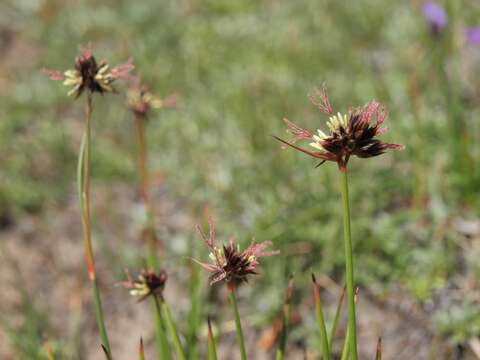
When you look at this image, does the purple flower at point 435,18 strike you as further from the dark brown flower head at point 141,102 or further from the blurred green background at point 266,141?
the dark brown flower head at point 141,102

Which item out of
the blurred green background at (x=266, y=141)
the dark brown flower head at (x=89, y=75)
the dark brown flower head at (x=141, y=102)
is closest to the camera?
the dark brown flower head at (x=89, y=75)

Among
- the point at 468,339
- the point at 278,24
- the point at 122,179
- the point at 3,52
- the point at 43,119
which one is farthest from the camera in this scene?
the point at 3,52

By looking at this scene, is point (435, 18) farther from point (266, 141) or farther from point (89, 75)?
point (89, 75)

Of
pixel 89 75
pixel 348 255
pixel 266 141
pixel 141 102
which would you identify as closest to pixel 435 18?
pixel 266 141

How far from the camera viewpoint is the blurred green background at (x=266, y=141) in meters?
2.64

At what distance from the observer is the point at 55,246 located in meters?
3.31

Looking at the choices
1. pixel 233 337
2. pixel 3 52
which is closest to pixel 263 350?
pixel 233 337

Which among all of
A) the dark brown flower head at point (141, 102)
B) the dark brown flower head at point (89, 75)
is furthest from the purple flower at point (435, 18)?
the dark brown flower head at point (89, 75)

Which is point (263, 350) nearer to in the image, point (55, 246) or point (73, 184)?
point (55, 246)

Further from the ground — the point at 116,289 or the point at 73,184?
the point at 73,184

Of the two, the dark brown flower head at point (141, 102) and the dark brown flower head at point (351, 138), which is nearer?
the dark brown flower head at point (351, 138)

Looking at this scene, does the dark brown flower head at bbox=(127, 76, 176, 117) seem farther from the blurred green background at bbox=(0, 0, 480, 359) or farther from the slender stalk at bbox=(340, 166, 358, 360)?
the blurred green background at bbox=(0, 0, 480, 359)

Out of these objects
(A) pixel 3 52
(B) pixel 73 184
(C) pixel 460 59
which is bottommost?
(B) pixel 73 184

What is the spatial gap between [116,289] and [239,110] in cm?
152
